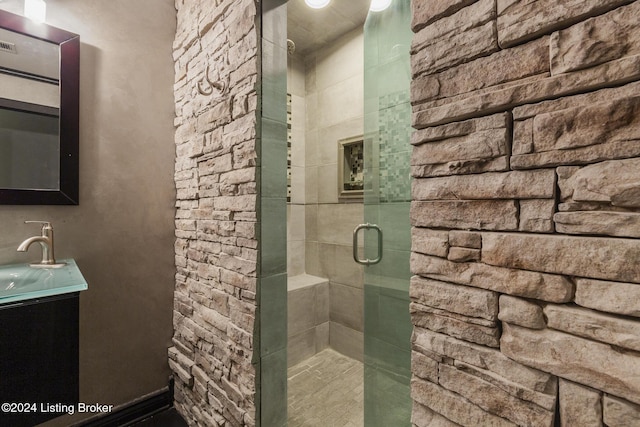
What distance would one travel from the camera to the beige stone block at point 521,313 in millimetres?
600

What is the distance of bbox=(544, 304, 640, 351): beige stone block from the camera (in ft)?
1.64

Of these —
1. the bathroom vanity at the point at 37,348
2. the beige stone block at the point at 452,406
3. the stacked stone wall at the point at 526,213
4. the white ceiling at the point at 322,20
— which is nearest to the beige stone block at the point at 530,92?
the stacked stone wall at the point at 526,213

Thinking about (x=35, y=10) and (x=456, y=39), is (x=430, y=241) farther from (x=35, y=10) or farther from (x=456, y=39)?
(x=35, y=10)

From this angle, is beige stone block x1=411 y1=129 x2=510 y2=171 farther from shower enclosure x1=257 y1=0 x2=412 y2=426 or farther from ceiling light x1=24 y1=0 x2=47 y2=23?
ceiling light x1=24 y1=0 x2=47 y2=23

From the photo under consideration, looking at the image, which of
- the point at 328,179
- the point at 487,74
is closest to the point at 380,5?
the point at 487,74

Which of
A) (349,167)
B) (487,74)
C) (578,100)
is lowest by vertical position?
(578,100)

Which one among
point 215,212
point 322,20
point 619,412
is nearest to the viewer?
point 619,412

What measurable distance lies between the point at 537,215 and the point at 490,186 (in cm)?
11

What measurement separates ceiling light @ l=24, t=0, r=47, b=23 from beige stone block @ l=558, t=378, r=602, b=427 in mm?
2613

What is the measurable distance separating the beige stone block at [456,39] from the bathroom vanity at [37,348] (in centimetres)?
144

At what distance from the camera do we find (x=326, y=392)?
6.93 ft

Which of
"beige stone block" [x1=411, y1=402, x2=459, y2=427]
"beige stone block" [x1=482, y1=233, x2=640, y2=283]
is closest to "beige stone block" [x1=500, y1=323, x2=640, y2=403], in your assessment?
"beige stone block" [x1=482, y1=233, x2=640, y2=283]

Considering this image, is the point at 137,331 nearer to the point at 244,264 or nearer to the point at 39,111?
the point at 244,264

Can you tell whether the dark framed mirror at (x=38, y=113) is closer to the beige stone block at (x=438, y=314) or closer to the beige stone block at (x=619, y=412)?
the beige stone block at (x=438, y=314)
